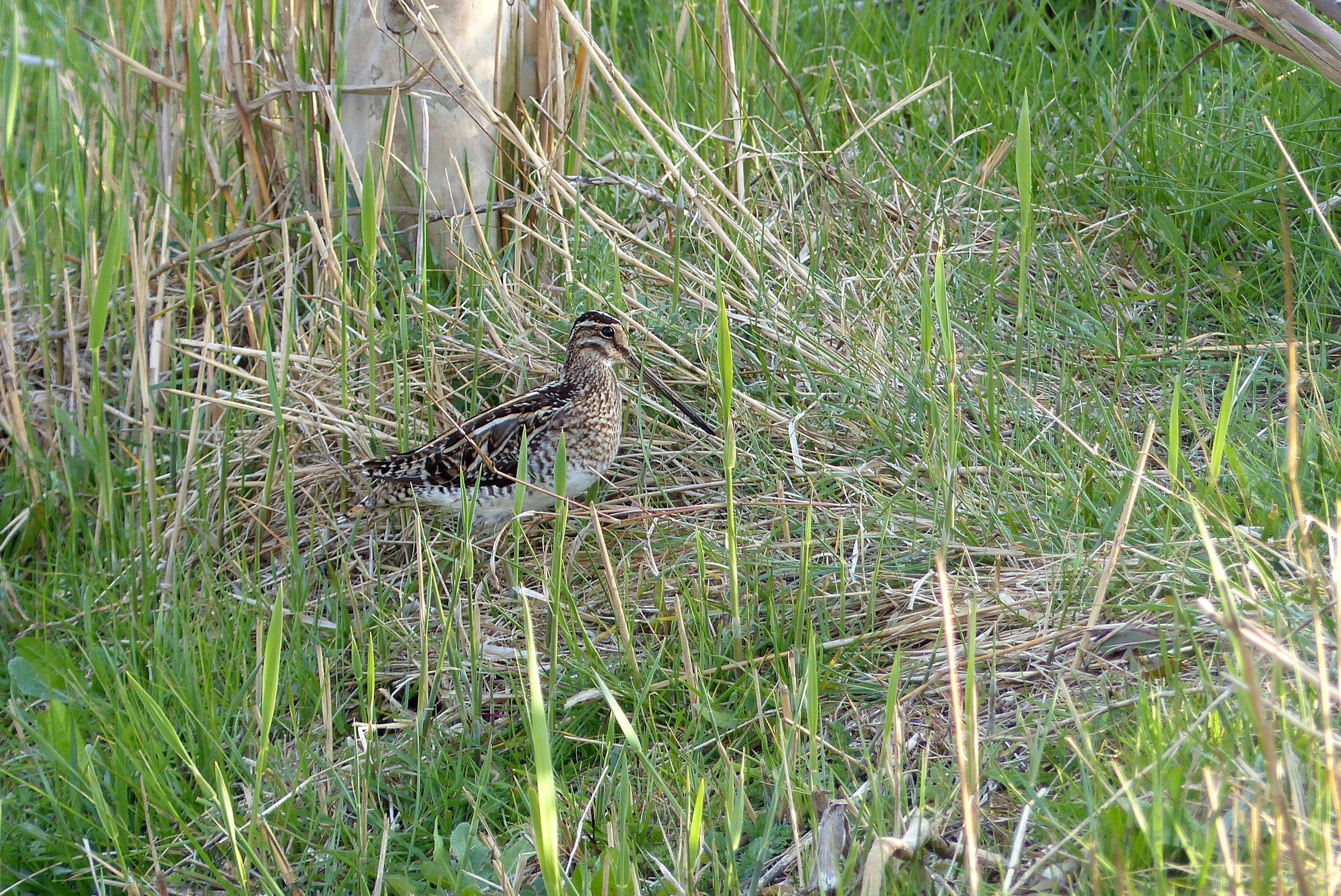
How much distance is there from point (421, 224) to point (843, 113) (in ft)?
5.58

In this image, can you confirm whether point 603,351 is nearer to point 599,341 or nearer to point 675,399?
point 599,341

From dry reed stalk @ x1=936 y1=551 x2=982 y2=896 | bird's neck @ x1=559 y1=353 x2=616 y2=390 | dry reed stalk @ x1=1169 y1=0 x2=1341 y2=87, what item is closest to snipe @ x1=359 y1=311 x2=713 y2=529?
bird's neck @ x1=559 y1=353 x2=616 y2=390

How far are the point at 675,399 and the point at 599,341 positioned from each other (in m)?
0.27

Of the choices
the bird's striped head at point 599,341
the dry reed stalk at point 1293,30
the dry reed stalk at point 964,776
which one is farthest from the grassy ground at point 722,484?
the dry reed stalk at point 1293,30

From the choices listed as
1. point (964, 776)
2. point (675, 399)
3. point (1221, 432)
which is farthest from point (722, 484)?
point (964, 776)

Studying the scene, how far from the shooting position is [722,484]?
135 inches

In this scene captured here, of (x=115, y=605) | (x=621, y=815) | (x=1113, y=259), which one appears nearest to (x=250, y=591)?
(x=115, y=605)

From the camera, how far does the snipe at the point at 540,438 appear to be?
339cm

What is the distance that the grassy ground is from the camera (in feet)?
7.02

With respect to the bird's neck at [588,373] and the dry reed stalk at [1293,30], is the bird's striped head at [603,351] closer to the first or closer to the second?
the bird's neck at [588,373]

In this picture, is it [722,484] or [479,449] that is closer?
[479,449]

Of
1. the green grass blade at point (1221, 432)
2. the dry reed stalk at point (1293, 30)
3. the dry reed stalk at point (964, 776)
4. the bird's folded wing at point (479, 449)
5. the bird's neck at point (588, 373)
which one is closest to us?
the dry reed stalk at point (964, 776)

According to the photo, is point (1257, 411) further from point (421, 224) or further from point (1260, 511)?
point (421, 224)

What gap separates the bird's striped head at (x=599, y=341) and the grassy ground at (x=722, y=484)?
135 millimetres
